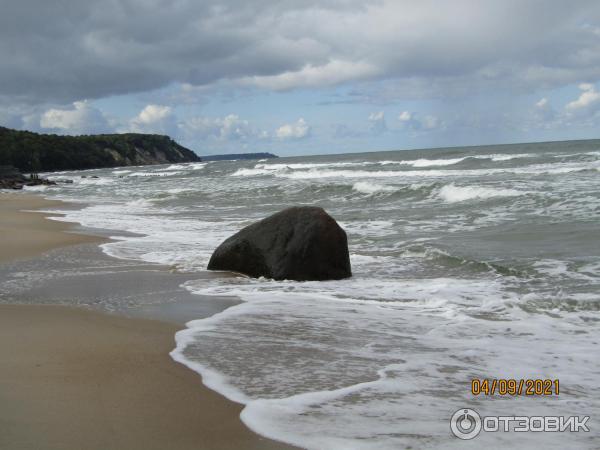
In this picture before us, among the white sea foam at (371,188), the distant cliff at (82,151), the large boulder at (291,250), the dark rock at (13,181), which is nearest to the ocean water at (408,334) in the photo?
the large boulder at (291,250)

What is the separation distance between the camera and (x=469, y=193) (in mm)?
19891

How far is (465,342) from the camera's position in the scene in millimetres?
5043

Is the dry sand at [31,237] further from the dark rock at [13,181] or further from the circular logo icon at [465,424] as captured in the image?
the dark rock at [13,181]

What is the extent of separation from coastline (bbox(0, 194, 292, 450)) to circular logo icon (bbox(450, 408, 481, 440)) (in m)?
0.98

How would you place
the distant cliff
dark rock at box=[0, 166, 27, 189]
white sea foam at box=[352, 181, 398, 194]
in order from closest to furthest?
1. white sea foam at box=[352, 181, 398, 194]
2. dark rock at box=[0, 166, 27, 189]
3. the distant cliff

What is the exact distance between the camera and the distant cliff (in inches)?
3280

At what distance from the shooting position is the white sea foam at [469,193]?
18.8m

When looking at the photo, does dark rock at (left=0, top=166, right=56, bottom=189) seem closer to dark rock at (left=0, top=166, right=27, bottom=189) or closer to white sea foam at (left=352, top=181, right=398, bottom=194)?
dark rock at (left=0, top=166, right=27, bottom=189)

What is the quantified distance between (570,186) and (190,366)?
60.7ft

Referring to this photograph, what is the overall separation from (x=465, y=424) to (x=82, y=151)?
10578 centimetres

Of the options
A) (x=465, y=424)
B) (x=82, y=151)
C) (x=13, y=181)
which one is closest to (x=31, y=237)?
(x=465, y=424)

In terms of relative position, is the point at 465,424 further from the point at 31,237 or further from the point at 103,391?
the point at 31,237

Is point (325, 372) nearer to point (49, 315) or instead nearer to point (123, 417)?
point (123, 417)

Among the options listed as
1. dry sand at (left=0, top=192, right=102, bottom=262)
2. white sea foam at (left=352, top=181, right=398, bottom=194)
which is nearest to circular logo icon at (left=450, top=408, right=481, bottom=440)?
dry sand at (left=0, top=192, right=102, bottom=262)
